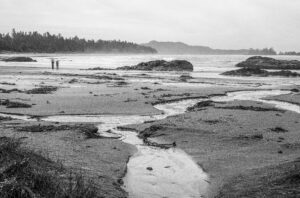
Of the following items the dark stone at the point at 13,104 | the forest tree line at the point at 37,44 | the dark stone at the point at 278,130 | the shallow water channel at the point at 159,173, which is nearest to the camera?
the shallow water channel at the point at 159,173

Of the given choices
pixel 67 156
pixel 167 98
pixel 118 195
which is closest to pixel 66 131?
pixel 67 156

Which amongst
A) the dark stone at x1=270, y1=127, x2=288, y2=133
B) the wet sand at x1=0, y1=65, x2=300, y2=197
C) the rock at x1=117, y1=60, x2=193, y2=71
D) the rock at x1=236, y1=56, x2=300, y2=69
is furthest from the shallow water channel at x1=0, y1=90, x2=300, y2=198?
the rock at x1=236, y1=56, x2=300, y2=69

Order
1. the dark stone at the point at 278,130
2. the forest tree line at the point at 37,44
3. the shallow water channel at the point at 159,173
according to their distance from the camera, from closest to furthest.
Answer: the shallow water channel at the point at 159,173, the dark stone at the point at 278,130, the forest tree line at the point at 37,44

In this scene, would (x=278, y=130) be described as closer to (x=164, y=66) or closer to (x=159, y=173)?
(x=159, y=173)

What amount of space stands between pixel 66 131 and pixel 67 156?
3.15 meters

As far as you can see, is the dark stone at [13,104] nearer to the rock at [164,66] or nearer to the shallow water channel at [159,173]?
the shallow water channel at [159,173]

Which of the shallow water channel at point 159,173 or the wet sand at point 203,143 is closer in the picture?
the shallow water channel at point 159,173

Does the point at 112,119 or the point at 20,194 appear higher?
the point at 20,194

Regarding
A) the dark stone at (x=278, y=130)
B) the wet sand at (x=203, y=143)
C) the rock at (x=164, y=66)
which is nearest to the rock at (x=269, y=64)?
the rock at (x=164, y=66)

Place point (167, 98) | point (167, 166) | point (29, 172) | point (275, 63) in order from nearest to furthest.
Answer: point (29, 172), point (167, 166), point (167, 98), point (275, 63)

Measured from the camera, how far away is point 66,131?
1149 cm

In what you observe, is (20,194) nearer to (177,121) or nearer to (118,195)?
(118,195)

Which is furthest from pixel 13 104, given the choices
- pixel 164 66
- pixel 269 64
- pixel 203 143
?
pixel 269 64

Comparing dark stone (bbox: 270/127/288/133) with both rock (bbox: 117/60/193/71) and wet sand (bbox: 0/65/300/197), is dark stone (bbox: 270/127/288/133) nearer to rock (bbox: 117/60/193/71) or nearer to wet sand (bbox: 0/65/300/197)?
wet sand (bbox: 0/65/300/197)
